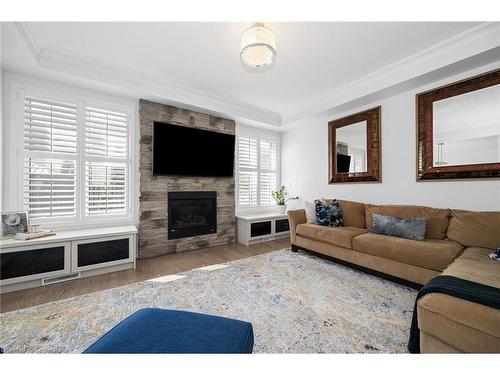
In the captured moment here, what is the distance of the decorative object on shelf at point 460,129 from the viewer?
2.31 meters

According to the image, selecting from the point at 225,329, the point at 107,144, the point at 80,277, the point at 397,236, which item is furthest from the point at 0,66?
the point at 397,236

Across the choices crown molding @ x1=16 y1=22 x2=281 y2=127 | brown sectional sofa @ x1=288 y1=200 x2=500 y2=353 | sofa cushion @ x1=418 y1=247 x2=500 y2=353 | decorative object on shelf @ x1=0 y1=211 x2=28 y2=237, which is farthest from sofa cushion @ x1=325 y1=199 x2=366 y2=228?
decorative object on shelf @ x1=0 y1=211 x2=28 y2=237

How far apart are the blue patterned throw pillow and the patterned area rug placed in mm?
741

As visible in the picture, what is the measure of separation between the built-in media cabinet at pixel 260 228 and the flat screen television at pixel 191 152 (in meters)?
1.01

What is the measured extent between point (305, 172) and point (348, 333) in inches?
131

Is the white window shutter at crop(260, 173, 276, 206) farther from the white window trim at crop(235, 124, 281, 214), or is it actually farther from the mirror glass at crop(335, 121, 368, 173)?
the mirror glass at crop(335, 121, 368, 173)

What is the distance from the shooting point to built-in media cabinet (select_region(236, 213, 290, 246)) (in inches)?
156

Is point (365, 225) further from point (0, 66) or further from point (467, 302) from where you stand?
point (0, 66)

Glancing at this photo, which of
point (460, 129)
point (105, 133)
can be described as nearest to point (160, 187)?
point (105, 133)

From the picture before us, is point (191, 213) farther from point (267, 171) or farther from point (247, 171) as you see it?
point (267, 171)

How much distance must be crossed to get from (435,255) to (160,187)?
363 cm

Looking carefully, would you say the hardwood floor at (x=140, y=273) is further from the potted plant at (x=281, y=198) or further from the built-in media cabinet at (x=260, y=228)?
the potted plant at (x=281, y=198)
